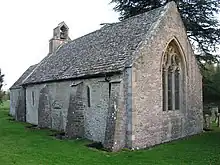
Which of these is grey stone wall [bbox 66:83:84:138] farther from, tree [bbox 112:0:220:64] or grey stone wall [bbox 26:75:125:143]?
tree [bbox 112:0:220:64]

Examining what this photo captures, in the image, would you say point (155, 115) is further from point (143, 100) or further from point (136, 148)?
point (136, 148)

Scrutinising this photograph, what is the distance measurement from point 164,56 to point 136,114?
14.9 ft

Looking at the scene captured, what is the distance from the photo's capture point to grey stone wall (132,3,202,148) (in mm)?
14914

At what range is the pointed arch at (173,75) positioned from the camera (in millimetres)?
17219

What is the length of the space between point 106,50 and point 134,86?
187 inches

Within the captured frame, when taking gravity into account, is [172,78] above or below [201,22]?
below

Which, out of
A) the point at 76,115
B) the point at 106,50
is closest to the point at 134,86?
the point at 106,50

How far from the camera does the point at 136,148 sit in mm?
14477

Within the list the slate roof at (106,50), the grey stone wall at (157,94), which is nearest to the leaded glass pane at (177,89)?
the grey stone wall at (157,94)

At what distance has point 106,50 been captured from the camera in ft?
61.0

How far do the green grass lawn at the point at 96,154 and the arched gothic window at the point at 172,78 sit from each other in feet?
8.34

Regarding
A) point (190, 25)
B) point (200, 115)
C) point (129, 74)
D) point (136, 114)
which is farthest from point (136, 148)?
point (190, 25)

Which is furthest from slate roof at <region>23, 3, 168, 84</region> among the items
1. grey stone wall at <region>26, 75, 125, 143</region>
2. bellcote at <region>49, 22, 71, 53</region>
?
bellcote at <region>49, 22, 71, 53</region>

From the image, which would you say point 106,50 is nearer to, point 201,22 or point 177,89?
point 177,89
